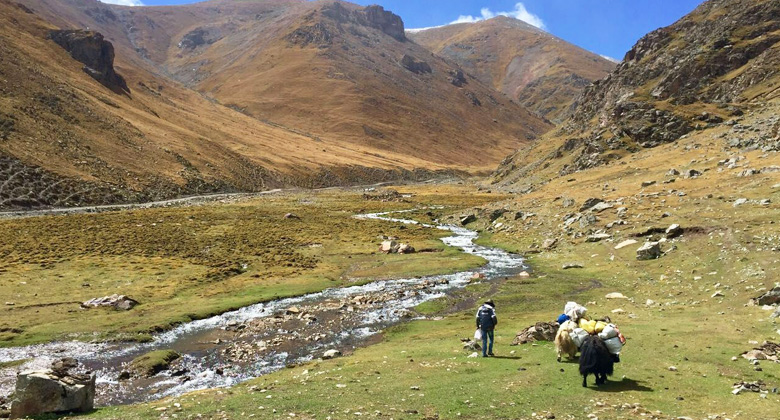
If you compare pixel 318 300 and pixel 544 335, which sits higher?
pixel 544 335

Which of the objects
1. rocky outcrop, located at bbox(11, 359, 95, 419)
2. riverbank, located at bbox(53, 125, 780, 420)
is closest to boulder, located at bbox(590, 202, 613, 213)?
riverbank, located at bbox(53, 125, 780, 420)

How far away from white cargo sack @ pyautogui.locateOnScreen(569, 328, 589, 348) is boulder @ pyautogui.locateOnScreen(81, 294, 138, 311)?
31.6m

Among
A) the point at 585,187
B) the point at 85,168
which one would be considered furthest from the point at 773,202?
the point at 85,168

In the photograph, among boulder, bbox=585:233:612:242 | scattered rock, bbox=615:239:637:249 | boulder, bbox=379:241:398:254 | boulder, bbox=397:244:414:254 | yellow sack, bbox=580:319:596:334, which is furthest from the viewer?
boulder, bbox=379:241:398:254

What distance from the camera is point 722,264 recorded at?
111 ft

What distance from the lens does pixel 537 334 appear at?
79.7ft

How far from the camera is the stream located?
75.5 ft

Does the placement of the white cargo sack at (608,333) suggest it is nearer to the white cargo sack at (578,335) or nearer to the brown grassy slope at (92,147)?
the white cargo sack at (578,335)

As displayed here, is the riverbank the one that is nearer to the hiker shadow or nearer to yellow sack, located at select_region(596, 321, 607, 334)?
the hiker shadow

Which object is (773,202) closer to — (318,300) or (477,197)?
(318,300)

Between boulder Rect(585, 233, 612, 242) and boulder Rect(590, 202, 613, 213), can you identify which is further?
boulder Rect(590, 202, 613, 213)

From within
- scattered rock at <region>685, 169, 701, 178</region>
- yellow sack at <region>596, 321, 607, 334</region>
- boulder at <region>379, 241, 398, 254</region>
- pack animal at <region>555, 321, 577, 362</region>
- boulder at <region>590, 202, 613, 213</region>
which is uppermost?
scattered rock at <region>685, 169, 701, 178</region>

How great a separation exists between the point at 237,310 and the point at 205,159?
12743 centimetres

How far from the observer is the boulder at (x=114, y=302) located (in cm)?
3581
